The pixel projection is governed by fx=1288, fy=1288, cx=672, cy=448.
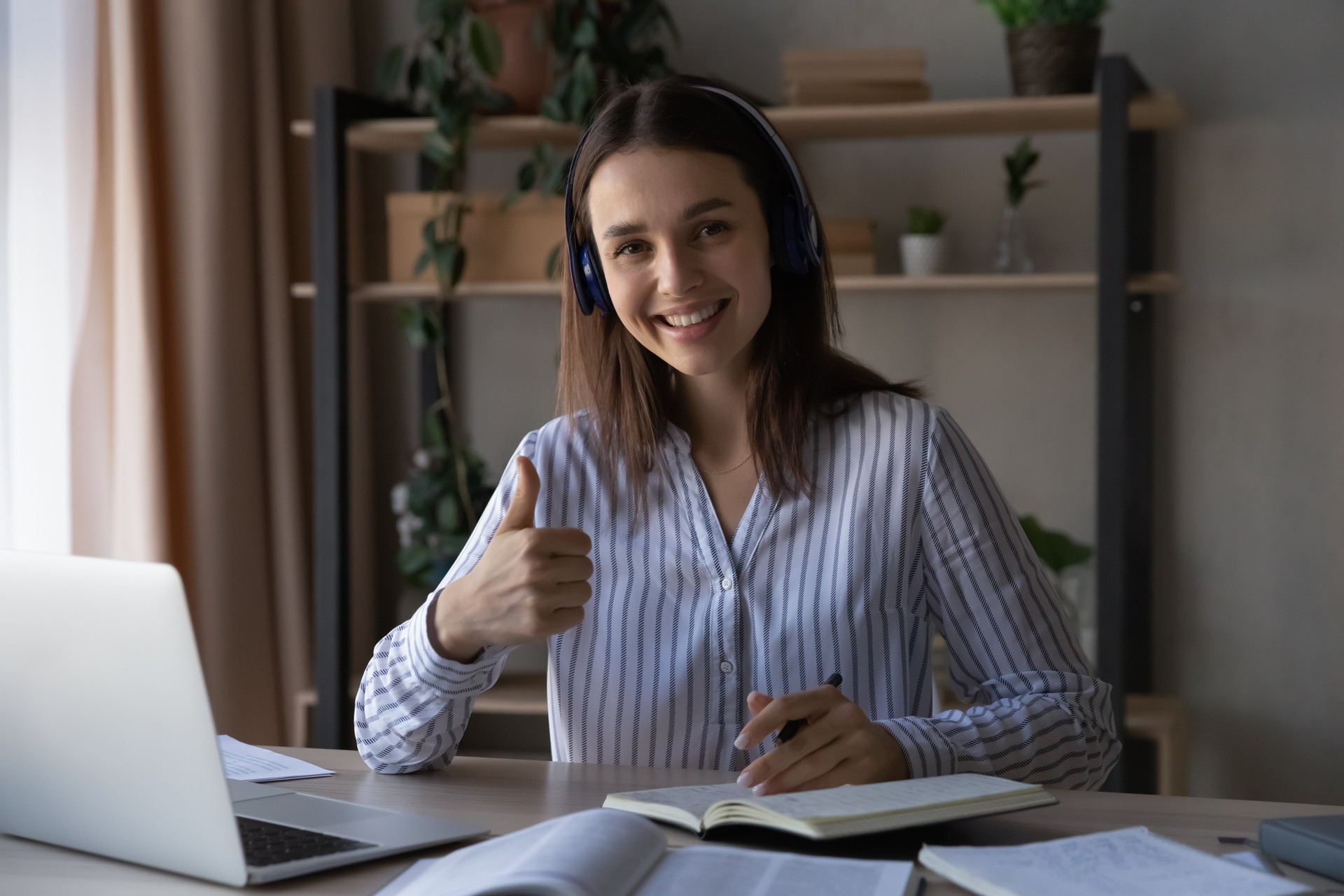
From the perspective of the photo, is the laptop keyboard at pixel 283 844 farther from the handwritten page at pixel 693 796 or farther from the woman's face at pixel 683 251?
the woman's face at pixel 683 251

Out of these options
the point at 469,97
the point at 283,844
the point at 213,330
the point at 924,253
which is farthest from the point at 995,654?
the point at 213,330

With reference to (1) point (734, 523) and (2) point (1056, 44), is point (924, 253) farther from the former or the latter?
(1) point (734, 523)

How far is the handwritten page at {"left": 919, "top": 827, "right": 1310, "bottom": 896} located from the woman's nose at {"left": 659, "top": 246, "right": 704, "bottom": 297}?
26.2 inches

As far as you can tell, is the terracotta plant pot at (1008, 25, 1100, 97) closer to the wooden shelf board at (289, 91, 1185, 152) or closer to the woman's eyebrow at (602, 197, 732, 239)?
the wooden shelf board at (289, 91, 1185, 152)

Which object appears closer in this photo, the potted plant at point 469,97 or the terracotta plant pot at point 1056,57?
the terracotta plant pot at point 1056,57

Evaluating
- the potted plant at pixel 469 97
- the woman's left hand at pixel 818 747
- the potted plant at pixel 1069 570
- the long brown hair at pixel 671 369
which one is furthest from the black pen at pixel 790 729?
the potted plant at pixel 469 97

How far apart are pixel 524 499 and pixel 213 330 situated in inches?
60.8

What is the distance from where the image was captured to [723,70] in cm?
271

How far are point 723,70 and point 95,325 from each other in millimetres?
1339

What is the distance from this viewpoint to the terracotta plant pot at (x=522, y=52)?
8.10ft

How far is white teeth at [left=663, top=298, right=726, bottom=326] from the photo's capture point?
4.45 ft

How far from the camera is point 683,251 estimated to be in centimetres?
134

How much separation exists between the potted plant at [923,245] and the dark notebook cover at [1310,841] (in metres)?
1.65

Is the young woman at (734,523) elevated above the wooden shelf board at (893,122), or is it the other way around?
the wooden shelf board at (893,122)
